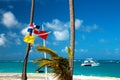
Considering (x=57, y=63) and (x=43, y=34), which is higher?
(x=43, y=34)

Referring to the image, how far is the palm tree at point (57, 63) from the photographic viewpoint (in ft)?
61.7

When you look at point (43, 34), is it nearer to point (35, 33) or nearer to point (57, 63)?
point (35, 33)

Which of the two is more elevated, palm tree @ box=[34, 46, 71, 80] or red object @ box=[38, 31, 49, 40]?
red object @ box=[38, 31, 49, 40]

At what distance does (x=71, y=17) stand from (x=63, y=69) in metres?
2.92

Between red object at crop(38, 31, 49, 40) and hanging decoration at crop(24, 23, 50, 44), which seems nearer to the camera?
hanging decoration at crop(24, 23, 50, 44)

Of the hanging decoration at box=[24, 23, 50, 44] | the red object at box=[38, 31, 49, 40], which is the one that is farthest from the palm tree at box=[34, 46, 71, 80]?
the red object at box=[38, 31, 49, 40]

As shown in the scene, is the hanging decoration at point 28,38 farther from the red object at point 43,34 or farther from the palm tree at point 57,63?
the palm tree at point 57,63

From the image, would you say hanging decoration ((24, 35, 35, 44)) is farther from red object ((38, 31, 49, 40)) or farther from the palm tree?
the palm tree

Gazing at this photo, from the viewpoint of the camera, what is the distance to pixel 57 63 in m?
19.0

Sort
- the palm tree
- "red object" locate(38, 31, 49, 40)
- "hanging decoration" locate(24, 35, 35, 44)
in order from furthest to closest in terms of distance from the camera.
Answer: "red object" locate(38, 31, 49, 40) → "hanging decoration" locate(24, 35, 35, 44) → the palm tree

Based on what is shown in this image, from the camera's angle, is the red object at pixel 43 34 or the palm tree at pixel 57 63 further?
the red object at pixel 43 34

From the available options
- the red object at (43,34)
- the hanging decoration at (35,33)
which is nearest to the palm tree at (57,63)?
the hanging decoration at (35,33)

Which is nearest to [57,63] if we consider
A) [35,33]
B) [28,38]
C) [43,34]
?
[28,38]

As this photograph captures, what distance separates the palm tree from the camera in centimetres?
1881
